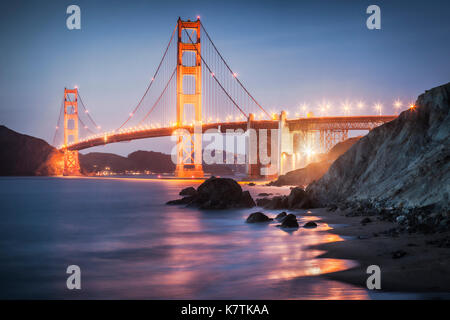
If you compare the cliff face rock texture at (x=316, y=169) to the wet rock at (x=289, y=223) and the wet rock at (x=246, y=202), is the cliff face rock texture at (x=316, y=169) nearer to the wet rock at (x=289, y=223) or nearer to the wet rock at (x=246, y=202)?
the wet rock at (x=246, y=202)

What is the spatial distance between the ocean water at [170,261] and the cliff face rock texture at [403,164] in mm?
2390

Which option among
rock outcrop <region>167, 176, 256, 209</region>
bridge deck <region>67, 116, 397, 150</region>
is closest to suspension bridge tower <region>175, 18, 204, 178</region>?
bridge deck <region>67, 116, 397, 150</region>

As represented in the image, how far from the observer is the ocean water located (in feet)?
20.8

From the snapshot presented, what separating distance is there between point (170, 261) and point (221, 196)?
11.3m

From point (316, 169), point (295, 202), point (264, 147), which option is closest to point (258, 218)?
point (295, 202)

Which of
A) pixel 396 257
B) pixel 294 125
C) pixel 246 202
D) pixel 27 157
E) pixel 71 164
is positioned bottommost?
pixel 246 202

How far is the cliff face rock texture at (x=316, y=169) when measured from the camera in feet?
113

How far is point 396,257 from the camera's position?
707 centimetres

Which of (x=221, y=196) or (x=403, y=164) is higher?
(x=403, y=164)

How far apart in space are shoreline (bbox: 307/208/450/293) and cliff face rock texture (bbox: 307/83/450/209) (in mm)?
1646

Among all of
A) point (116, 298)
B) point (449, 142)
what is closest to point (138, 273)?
point (116, 298)

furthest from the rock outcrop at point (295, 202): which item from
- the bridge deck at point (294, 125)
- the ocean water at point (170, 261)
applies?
the bridge deck at point (294, 125)

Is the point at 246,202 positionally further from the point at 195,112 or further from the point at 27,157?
the point at 27,157

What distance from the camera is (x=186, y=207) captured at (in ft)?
71.0
